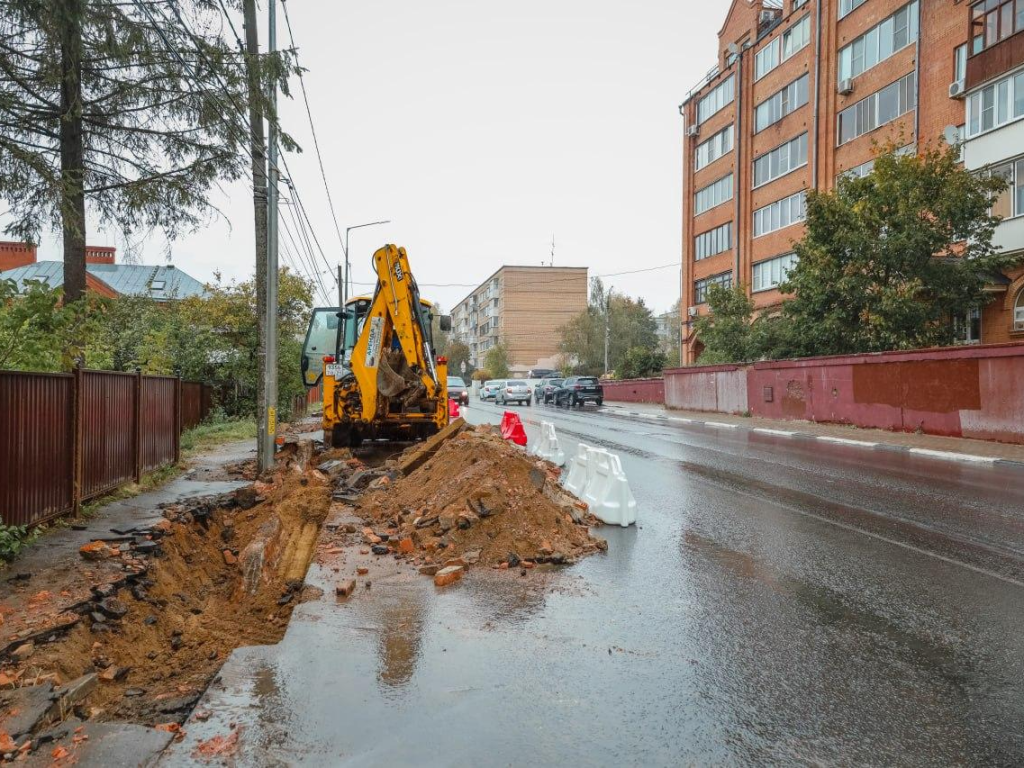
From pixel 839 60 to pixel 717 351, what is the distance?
47.0 ft

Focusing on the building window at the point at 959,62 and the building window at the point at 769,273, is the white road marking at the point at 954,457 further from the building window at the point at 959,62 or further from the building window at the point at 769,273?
the building window at the point at 769,273

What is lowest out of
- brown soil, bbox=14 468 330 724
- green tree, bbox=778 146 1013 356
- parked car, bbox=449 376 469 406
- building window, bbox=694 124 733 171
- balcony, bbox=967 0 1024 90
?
brown soil, bbox=14 468 330 724

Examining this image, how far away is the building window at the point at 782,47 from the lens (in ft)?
122

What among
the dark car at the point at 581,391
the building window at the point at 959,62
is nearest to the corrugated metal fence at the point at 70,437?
the building window at the point at 959,62

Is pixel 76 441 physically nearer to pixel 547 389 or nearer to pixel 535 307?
pixel 547 389

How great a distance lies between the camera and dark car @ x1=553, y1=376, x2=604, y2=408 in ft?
141

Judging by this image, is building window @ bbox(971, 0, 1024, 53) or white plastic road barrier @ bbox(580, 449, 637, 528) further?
building window @ bbox(971, 0, 1024, 53)

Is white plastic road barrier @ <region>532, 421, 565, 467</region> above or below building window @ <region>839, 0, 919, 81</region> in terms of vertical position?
below

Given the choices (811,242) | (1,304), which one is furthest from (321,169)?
(811,242)

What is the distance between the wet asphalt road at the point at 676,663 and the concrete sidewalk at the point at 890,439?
363 inches

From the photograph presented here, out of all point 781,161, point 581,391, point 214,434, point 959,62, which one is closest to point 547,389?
point 581,391

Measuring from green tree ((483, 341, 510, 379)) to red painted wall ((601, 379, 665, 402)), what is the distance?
124 ft

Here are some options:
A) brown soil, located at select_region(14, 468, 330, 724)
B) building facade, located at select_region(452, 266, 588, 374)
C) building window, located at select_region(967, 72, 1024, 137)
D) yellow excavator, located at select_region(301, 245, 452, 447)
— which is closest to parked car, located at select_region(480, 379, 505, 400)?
building window, located at select_region(967, 72, 1024, 137)

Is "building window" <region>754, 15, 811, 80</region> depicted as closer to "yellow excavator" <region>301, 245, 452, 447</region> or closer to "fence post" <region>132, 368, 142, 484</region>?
"yellow excavator" <region>301, 245, 452, 447</region>
